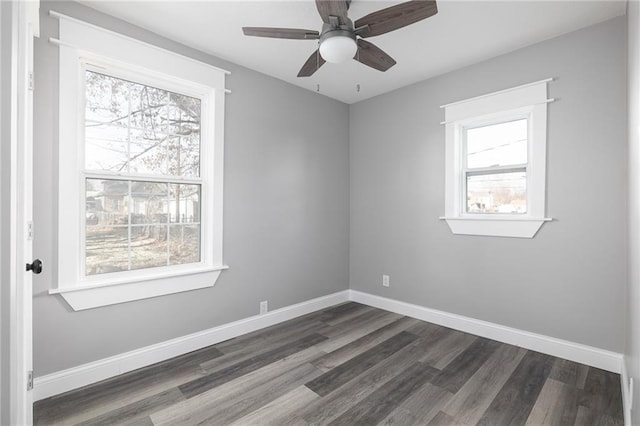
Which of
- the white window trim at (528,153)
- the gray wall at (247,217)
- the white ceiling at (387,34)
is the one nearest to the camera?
the gray wall at (247,217)

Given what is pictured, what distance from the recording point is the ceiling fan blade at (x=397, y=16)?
5.44ft

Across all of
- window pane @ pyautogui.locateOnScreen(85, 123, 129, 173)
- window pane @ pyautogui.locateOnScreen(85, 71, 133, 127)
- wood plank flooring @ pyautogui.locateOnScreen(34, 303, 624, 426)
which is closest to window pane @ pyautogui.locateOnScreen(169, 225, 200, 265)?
window pane @ pyautogui.locateOnScreen(85, 123, 129, 173)

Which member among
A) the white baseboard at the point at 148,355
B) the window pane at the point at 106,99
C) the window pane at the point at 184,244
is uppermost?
the window pane at the point at 106,99

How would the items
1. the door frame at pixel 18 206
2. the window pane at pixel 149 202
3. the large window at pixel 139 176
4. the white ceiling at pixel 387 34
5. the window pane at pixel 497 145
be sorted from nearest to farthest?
the door frame at pixel 18 206, the white ceiling at pixel 387 34, the large window at pixel 139 176, the window pane at pixel 149 202, the window pane at pixel 497 145

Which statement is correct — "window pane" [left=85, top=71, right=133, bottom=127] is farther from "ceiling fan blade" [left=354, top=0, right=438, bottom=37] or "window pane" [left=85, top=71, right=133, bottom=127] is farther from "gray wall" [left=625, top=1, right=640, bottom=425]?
"gray wall" [left=625, top=1, right=640, bottom=425]

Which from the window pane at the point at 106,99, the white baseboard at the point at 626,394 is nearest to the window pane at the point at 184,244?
the window pane at the point at 106,99

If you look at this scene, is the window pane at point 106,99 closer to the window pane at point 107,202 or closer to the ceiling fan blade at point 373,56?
the window pane at point 107,202

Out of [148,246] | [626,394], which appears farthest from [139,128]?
[626,394]

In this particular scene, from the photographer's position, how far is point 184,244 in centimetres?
278

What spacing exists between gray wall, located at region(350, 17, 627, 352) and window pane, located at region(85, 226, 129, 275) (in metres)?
2.75

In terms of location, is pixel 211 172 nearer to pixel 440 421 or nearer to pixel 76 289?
pixel 76 289

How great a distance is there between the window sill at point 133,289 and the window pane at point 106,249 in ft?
0.55

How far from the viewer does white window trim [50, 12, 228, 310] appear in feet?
6.82

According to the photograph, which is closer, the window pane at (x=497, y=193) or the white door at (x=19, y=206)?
the white door at (x=19, y=206)
